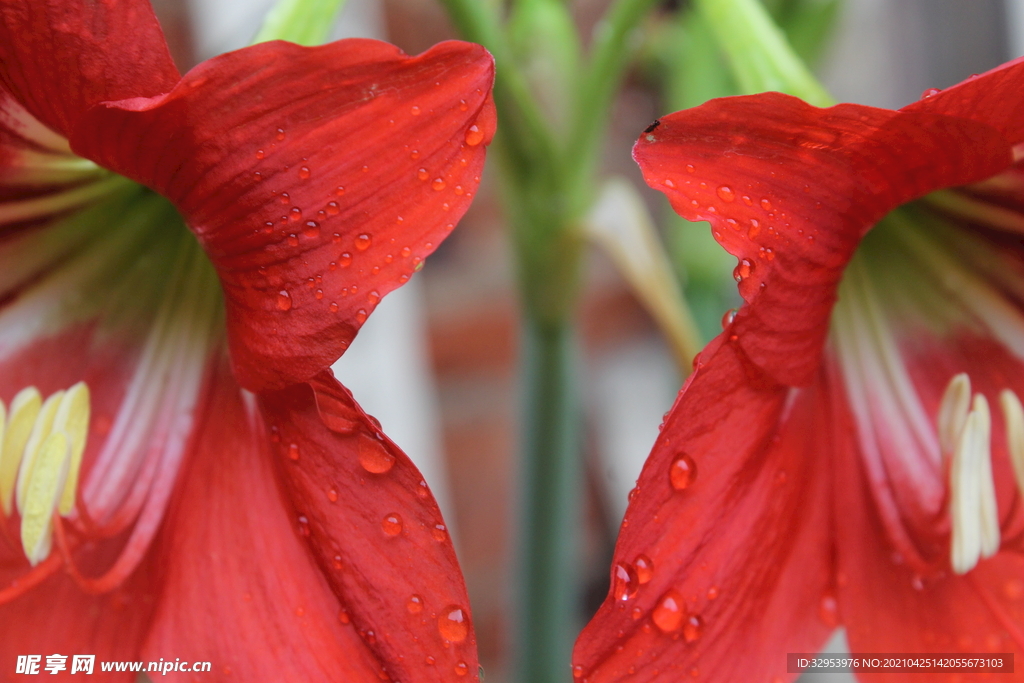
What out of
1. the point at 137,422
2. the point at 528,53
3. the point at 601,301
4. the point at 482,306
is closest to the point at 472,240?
the point at 482,306

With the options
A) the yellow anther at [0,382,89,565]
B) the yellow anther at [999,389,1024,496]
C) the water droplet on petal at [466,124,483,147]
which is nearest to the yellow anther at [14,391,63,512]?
→ the yellow anther at [0,382,89,565]

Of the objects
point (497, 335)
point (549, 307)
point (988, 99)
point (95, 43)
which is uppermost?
point (95, 43)

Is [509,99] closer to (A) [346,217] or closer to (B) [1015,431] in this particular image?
(A) [346,217]

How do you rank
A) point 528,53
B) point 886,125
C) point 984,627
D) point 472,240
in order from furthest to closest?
point 472,240, point 528,53, point 984,627, point 886,125

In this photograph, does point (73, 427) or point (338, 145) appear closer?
point (338, 145)

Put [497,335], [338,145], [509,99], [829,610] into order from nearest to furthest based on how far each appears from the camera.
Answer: [338,145] → [829,610] → [509,99] → [497,335]

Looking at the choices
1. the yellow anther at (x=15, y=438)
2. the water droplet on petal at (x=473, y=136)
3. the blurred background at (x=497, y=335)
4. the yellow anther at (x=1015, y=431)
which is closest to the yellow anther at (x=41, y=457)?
the yellow anther at (x=15, y=438)

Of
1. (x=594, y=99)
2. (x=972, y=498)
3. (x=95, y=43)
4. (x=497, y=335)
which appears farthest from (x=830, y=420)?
(x=497, y=335)

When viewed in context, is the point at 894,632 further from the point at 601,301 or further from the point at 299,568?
the point at 601,301
